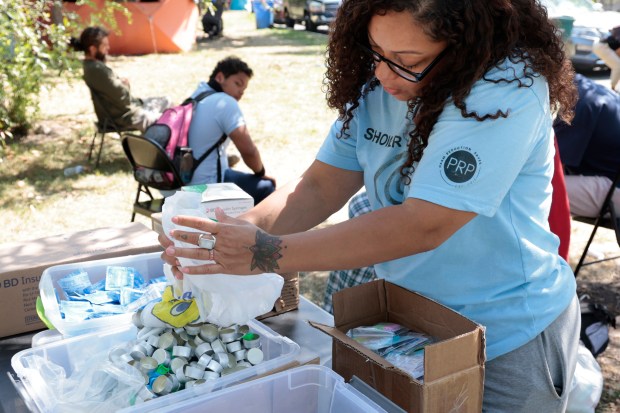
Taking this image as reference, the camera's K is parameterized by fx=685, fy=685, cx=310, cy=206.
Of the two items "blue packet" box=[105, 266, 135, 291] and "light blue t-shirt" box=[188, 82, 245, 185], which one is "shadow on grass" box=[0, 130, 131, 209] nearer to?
"light blue t-shirt" box=[188, 82, 245, 185]

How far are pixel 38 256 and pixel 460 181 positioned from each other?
1.35m

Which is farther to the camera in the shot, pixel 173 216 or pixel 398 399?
pixel 173 216

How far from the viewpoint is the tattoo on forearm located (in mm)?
1299

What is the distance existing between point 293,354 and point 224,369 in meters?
0.16

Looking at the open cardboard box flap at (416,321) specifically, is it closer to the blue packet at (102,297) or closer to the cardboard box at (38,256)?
the blue packet at (102,297)

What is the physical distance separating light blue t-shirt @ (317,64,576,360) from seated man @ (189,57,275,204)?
9.82 feet

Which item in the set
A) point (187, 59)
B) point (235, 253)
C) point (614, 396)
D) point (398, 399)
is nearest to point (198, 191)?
point (235, 253)

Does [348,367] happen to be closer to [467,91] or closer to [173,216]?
[173,216]

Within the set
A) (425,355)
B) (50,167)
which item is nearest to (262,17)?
(50,167)

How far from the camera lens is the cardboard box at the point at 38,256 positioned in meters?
1.88

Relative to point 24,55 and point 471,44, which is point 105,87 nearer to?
point 24,55

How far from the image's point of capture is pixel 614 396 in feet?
9.97

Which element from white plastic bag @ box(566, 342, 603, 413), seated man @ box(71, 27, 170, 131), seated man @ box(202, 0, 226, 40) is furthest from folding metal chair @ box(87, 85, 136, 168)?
seated man @ box(202, 0, 226, 40)

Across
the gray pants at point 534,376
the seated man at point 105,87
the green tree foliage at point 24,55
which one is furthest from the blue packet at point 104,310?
the seated man at point 105,87
